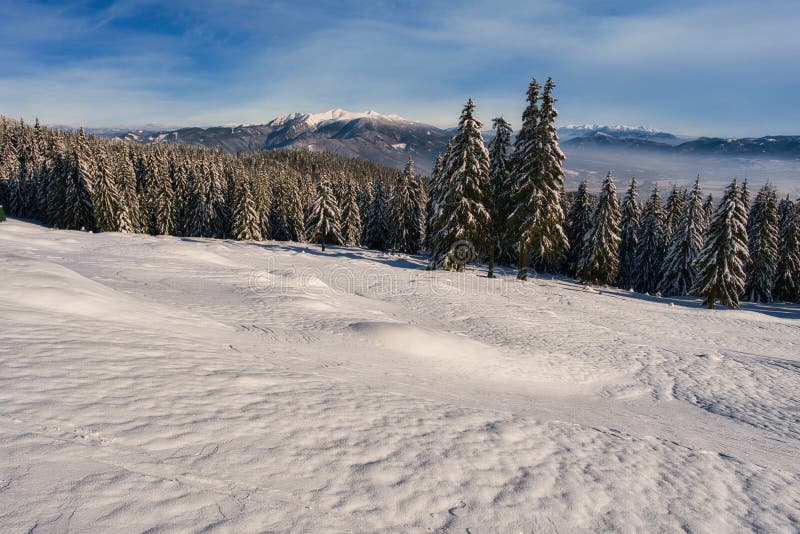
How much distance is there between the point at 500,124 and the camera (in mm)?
29969

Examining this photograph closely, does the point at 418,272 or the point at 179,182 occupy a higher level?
the point at 179,182

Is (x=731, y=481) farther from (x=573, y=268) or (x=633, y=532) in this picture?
(x=573, y=268)

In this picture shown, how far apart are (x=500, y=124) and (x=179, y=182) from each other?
50875mm

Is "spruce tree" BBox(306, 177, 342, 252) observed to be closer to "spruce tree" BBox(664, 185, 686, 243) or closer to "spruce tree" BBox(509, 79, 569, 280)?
"spruce tree" BBox(509, 79, 569, 280)

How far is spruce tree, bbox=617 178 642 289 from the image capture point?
1663 inches

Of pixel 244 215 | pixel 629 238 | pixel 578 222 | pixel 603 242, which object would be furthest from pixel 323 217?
pixel 629 238

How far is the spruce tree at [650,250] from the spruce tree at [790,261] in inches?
406

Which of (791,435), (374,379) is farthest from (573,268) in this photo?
(374,379)

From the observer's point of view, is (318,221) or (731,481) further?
(318,221)

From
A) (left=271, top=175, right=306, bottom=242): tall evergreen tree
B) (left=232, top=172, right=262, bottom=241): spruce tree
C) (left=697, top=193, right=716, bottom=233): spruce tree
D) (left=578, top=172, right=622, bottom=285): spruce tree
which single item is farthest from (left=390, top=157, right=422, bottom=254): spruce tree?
(left=697, top=193, right=716, bottom=233): spruce tree

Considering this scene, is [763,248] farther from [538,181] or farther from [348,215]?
[348,215]

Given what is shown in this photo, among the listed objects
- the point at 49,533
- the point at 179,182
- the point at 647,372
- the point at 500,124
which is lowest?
the point at 647,372

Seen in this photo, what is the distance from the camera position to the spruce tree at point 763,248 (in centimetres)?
3808

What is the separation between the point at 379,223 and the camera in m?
56.2
